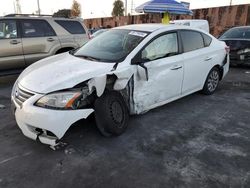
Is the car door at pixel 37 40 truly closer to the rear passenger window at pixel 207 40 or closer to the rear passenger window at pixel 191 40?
the rear passenger window at pixel 191 40

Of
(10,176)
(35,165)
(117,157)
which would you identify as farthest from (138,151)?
(10,176)

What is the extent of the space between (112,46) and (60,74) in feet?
3.89

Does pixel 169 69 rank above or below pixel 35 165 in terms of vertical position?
above

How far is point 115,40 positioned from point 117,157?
81.7 inches

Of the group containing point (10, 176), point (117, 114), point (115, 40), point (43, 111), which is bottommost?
point (10, 176)

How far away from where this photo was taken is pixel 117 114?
347 cm

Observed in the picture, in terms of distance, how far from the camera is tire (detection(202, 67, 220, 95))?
528 centimetres

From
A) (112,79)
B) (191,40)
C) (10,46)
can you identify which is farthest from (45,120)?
(10,46)

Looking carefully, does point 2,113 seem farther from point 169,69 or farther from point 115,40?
point 169,69

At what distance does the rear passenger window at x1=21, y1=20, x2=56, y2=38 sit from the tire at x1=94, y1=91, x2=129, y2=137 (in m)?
4.19

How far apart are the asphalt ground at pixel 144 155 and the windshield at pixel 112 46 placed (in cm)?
107

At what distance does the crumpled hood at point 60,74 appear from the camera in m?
3.04

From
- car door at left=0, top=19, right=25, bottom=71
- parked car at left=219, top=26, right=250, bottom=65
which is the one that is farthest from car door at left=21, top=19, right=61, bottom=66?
parked car at left=219, top=26, right=250, bottom=65

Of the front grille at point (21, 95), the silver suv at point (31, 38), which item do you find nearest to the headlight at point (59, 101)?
the front grille at point (21, 95)
